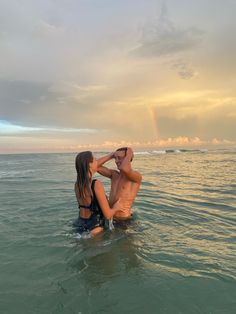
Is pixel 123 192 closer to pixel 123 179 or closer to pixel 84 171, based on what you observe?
pixel 123 179

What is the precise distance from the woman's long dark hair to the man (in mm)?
942

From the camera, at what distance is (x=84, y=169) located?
20.1ft

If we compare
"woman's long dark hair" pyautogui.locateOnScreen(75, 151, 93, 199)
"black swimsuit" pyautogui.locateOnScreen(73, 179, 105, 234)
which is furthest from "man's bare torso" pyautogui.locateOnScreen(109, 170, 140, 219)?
"woman's long dark hair" pyautogui.locateOnScreen(75, 151, 93, 199)

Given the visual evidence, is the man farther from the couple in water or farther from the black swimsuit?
the black swimsuit

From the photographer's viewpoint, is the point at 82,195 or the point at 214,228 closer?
the point at 82,195

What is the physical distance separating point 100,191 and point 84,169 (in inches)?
20.6

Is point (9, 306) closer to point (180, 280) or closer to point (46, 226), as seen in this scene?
point (180, 280)

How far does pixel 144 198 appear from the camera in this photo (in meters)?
11.4

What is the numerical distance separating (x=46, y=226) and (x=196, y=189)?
24.4 ft

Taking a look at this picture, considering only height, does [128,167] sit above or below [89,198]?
above

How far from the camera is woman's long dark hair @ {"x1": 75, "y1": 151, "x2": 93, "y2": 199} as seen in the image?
6117 millimetres

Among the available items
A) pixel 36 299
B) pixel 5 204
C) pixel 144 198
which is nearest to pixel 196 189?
pixel 144 198

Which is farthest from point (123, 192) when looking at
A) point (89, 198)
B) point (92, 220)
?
point (89, 198)

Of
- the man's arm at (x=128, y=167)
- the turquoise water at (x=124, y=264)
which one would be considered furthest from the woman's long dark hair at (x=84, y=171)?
the turquoise water at (x=124, y=264)
